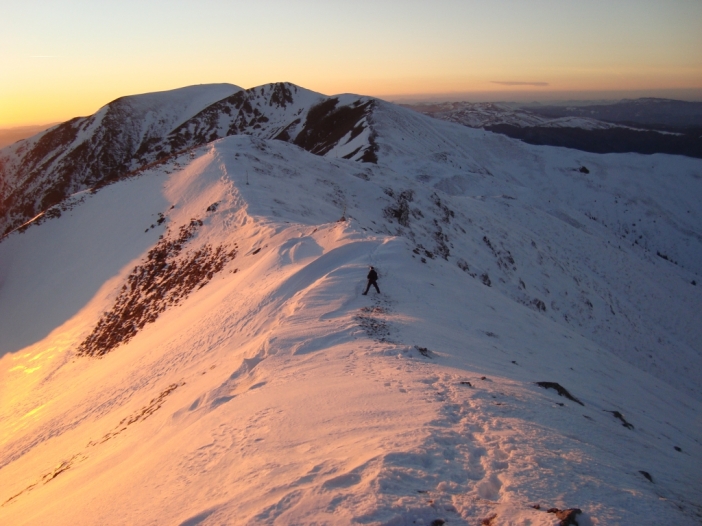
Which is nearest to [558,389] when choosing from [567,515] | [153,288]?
[567,515]

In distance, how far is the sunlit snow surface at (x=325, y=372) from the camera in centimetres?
617

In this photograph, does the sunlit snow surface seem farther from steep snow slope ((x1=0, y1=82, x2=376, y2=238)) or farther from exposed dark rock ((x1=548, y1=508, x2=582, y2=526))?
steep snow slope ((x1=0, y1=82, x2=376, y2=238))

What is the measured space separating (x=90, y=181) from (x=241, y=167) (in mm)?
71775

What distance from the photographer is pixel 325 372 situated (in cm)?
983

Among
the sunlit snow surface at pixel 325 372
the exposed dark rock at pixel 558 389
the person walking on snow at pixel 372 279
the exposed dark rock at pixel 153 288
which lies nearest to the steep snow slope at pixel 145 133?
the sunlit snow surface at pixel 325 372

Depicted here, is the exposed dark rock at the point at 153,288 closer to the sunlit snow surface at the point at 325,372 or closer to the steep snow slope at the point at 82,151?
the sunlit snow surface at the point at 325,372

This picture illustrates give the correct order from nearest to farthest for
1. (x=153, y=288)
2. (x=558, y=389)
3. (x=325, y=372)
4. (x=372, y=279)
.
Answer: (x=325, y=372)
(x=558, y=389)
(x=372, y=279)
(x=153, y=288)

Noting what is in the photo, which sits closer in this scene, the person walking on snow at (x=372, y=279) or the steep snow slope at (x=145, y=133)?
the person walking on snow at (x=372, y=279)

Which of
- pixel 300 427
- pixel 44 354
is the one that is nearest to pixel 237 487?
pixel 300 427

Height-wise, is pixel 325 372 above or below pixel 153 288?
above

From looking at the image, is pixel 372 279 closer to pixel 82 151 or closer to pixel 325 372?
pixel 325 372

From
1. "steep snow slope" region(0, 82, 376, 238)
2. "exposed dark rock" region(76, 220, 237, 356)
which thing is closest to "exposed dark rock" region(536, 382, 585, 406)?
"exposed dark rock" region(76, 220, 237, 356)

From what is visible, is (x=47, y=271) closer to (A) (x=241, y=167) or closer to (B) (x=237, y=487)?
(A) (x=241, y=167)

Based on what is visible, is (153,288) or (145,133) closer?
(153,288)
